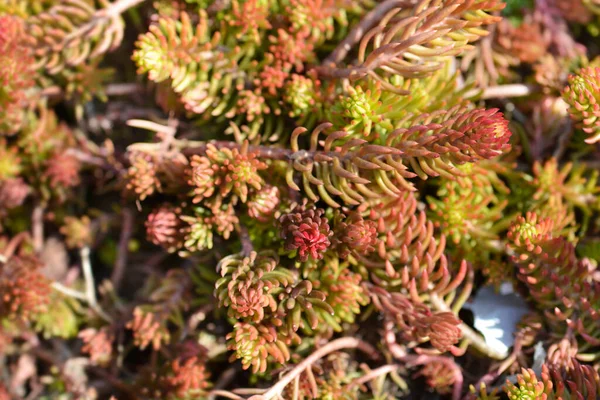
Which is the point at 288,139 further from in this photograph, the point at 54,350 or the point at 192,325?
the point at 54,350

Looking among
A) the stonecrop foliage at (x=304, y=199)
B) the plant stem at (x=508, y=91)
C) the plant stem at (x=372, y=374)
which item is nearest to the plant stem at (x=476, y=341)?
the stonecrop foliage at (x=304, y=199)

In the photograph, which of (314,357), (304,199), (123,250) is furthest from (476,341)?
(123,250)

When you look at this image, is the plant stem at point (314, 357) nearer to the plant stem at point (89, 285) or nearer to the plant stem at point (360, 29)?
the plant stem at point (89, 285)

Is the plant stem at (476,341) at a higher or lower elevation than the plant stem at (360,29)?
lower

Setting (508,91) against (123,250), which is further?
(123,250)

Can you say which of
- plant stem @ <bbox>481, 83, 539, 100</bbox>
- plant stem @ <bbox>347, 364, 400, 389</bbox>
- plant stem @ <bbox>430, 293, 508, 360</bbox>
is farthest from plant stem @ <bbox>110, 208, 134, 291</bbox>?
plant stem @ <bbox>481, 83, 539, 100</bbox>

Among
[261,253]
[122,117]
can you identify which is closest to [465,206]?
[261,253]

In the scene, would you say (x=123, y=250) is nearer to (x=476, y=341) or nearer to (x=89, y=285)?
(x=89, y=285)

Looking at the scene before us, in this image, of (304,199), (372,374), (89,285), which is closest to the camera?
(304,199)
